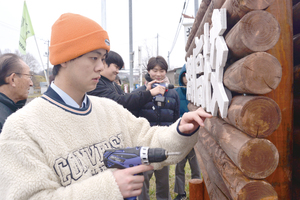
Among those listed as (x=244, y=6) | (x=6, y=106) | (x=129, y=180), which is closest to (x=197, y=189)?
(x=129, y=180)

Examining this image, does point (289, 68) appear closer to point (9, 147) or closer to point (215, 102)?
point (215, 102)

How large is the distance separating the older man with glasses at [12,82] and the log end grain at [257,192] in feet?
7.83

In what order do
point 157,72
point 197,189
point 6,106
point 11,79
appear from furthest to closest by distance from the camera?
point 157,72 → point 197,189 → point 11,79 → point 6,106

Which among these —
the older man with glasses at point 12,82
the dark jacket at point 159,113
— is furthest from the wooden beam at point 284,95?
the older man with glasses at point 12,82

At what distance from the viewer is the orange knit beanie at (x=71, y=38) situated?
1.43m

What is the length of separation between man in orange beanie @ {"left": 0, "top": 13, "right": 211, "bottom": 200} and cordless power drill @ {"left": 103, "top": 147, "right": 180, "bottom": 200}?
0.05 meters

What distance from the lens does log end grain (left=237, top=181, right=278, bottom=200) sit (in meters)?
1.07

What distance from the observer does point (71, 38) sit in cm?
143

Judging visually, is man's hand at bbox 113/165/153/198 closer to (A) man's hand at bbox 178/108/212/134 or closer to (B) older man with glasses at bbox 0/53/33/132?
(A) man's hand at bbox 178/108/212/134

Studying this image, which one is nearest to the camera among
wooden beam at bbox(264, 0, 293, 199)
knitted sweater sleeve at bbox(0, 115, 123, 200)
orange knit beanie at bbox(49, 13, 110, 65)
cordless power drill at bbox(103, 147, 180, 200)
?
knitted sweater sleeve at bbox(0, 115, 123, 200)

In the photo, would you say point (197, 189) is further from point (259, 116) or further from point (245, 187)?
point (259, 116)

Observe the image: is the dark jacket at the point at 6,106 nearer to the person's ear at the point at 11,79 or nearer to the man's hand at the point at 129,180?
the person's ear at the point at 11,79

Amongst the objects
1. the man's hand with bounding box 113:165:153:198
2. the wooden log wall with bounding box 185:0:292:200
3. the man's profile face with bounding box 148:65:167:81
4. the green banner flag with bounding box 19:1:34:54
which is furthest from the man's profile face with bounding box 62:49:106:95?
the green banner flag with bounding box 19:1:34:54

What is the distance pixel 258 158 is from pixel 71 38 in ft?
4.64
